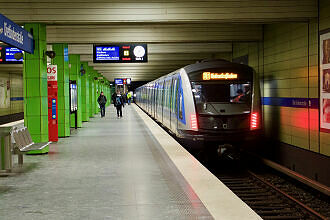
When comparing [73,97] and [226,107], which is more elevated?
[73,97]

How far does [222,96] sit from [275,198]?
3714 millimetres

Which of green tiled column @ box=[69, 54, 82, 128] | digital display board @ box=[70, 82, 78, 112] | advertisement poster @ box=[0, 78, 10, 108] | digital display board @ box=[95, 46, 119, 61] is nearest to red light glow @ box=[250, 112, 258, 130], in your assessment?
digital display board @ box=[95, 46, 119, 61]

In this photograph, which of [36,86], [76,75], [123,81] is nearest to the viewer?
[36,86]

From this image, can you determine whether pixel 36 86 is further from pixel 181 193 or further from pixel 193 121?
pixel 181 193

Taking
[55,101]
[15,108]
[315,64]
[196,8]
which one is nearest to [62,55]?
[55,101]

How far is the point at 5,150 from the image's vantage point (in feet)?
23.3

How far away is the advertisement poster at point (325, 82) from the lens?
1031 centimetres

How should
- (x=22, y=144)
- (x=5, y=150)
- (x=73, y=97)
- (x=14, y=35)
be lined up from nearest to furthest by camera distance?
(x=5, y=150) < (x=14, y=35) < (x=22, y=144) < (x=73, y=97)

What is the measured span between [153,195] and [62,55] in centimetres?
941

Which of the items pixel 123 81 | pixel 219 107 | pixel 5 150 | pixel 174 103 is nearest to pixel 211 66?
pixel 219 107

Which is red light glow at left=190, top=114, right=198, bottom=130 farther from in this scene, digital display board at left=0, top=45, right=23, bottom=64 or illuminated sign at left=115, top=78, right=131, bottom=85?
illuminated sign at left=115, top=78, right=131, bottom=85

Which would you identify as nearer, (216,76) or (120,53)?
(216,76)

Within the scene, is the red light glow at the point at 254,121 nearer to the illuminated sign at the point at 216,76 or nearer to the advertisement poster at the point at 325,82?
the illuminated sign at the point at 216,76

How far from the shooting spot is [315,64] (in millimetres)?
11070
